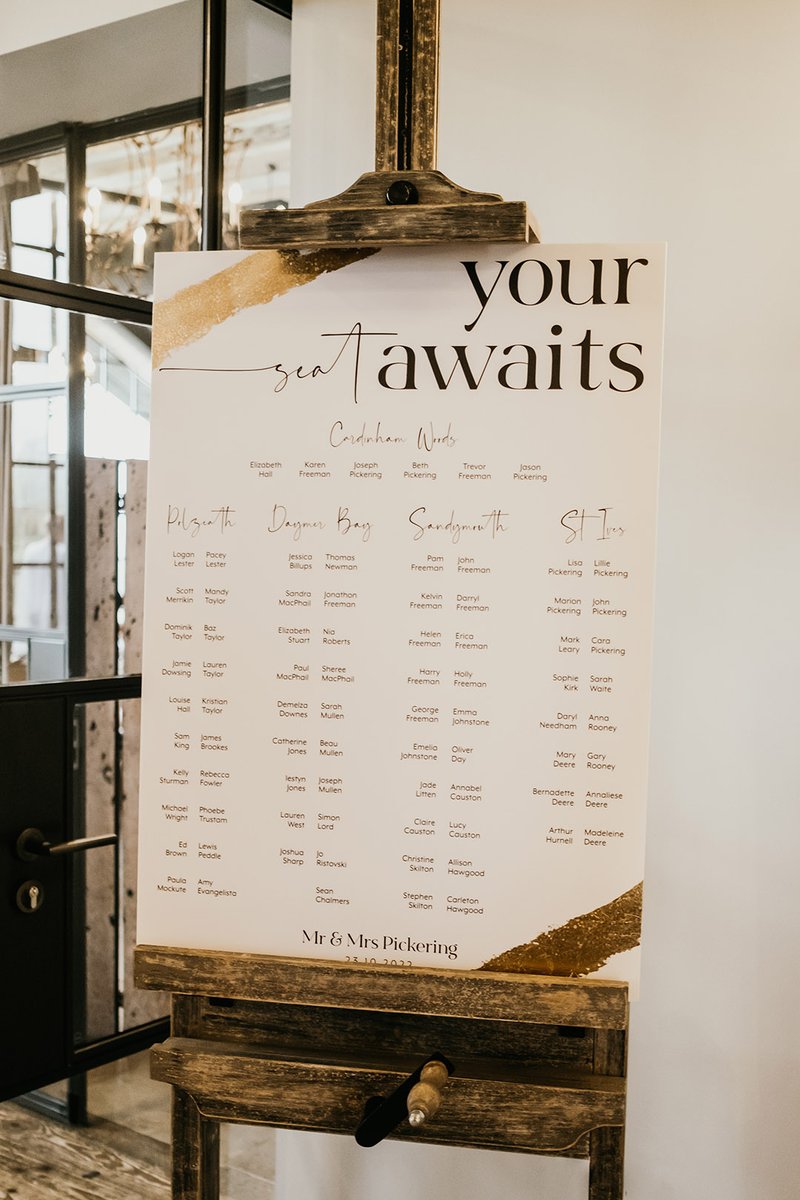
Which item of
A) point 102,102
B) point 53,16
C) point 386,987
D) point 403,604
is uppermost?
point 53,16

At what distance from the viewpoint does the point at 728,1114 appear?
6.15ft

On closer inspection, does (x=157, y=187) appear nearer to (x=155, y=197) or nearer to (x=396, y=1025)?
(x=155, y=197)

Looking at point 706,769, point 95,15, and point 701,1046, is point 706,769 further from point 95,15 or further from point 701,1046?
point 95,15

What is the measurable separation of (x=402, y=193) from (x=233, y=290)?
0.83ft

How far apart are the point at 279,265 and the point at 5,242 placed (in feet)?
2.95

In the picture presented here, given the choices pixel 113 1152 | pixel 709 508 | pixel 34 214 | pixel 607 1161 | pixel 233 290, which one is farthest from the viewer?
pixel 113 1152


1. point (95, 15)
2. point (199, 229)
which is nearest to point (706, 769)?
point (199, 229)

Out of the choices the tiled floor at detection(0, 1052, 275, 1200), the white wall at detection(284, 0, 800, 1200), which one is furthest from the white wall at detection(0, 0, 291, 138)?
the tiled floor at detection(0, 1052, 275, 1200)

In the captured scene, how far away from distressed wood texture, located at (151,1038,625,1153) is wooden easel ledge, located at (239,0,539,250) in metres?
1.02

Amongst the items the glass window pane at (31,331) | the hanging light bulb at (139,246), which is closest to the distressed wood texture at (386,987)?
the glass window pane at (31,331)

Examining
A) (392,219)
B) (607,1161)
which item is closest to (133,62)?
(392,219)

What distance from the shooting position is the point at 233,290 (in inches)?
55.8

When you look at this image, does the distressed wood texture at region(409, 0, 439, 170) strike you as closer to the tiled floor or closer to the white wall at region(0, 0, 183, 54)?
the white wall at region(0, 0, 183, 54)

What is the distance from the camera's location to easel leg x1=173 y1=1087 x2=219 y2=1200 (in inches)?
54.9
